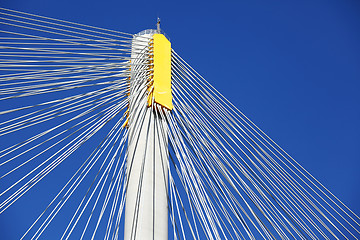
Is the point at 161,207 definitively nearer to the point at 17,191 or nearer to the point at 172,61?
the point at 17,191

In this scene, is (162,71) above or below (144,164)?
above

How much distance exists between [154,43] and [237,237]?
3164mm

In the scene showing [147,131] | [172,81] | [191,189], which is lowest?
[191,189]

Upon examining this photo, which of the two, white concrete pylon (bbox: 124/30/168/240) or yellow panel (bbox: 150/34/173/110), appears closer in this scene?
white concrete pylon (bbox: 124/30/168/240)

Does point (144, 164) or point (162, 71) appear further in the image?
point (162, 71)

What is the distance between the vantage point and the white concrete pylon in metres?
4.79

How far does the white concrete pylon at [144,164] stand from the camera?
479 centimetres

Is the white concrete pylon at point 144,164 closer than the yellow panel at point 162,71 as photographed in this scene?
Yes

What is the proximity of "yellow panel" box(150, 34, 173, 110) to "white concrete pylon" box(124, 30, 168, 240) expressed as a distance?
0.15 m

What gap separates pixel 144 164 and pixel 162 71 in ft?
5.01

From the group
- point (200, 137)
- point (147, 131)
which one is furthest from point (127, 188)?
point (200, 137)

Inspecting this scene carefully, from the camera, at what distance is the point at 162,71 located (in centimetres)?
589

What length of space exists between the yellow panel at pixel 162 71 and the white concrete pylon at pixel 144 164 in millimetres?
151

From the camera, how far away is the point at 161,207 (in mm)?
4992
